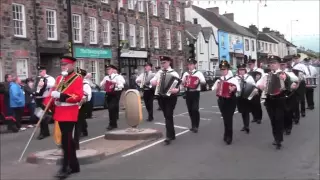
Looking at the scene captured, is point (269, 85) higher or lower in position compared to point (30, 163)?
higher

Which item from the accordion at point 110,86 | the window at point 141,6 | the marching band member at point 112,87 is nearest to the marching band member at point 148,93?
the marching band member at point 112,87

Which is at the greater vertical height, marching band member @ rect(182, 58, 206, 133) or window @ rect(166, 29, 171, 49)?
window @ rect(166, 29, 171, 49)

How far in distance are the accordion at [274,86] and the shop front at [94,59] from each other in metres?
20.5

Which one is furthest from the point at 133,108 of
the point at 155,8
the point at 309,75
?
the point at 155,8

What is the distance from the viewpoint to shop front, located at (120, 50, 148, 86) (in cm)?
3541

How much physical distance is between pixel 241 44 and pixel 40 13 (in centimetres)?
4333

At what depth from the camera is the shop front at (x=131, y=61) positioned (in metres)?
35.4

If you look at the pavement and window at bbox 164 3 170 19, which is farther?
window at bbox 164 3 170 19

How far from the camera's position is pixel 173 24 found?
144ft

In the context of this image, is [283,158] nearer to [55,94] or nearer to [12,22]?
[55,94]

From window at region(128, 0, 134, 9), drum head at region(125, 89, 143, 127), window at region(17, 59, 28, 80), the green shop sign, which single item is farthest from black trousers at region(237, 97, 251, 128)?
window at region(128, 0, 134, 9)

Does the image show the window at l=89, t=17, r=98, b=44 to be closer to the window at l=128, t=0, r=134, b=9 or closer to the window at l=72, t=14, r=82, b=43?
the window at l=72, t=14, r=82, b=43

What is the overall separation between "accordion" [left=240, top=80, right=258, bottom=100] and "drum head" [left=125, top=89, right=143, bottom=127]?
288cm

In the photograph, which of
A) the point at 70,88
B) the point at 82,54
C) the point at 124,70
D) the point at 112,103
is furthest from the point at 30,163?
the point at 124,70
